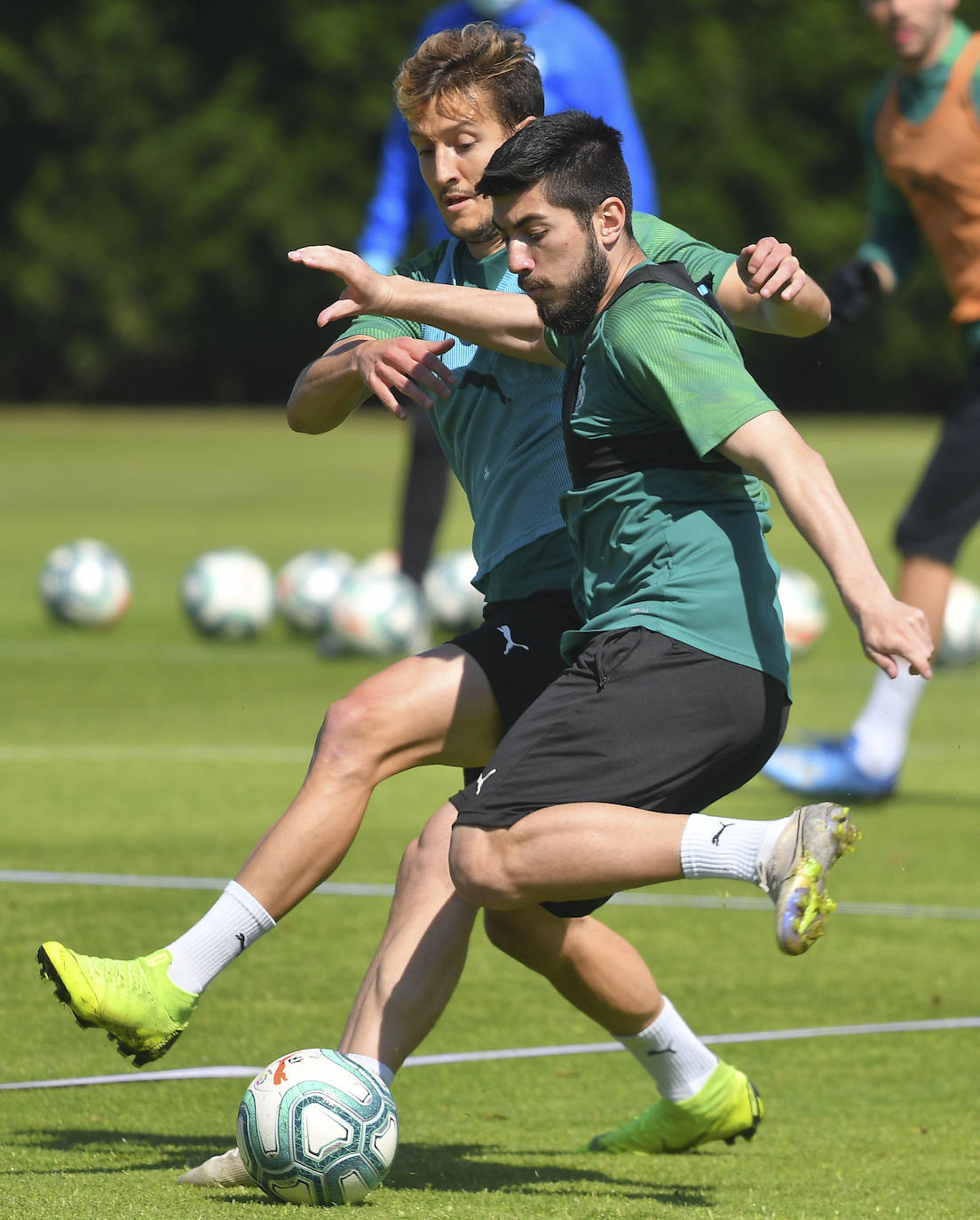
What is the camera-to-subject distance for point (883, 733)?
309 inches

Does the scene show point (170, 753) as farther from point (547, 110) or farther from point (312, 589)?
point (312, 589)

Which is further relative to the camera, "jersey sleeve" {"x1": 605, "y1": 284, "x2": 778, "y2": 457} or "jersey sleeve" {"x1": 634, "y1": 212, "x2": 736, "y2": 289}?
"jersey sleeve" {"x1": 634, "y1": 212, "x2": 736, "y2": 289}

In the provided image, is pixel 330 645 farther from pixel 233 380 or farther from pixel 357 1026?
pixel 233 380

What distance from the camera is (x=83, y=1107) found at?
14.5 feet

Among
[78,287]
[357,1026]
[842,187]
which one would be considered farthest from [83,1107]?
[842,187]

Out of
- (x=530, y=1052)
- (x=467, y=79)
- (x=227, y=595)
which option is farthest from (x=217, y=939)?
(x=227, y=595)

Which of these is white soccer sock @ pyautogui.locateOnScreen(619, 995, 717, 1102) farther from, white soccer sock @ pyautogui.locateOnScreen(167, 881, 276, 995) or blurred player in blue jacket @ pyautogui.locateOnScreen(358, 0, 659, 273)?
blurred player in blue jacket @ pyautogui.locateOnScreen(358, 0, 659, 273)

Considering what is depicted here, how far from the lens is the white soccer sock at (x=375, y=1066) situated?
3.97 meters

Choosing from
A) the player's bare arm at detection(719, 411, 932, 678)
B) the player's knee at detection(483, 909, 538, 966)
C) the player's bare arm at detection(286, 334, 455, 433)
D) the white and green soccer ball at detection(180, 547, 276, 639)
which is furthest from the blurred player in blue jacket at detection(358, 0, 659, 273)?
the white and green soccer ball at detection(180, 547, 276, 639)

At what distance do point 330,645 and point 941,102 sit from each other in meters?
5.20

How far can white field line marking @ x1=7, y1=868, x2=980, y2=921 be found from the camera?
637cm

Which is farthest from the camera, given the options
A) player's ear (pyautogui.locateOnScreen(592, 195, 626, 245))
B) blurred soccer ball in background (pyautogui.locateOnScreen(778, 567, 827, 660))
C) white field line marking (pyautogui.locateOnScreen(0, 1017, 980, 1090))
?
blurred soccer ball in background (pyautogui.locateOnScreen(778, 567, 827, 660))

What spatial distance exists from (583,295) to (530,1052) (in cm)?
198

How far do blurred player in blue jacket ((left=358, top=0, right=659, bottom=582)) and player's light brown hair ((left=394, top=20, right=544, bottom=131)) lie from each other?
158cm
